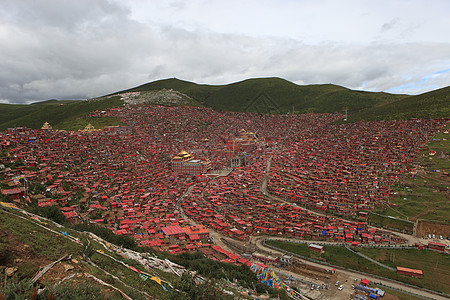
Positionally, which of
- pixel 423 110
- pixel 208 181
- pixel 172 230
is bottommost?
pixel 172 230

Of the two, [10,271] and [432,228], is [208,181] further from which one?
[10,271]

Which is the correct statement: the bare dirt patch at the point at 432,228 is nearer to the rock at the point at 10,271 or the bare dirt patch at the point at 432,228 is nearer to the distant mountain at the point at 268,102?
the rock at the point at 10,271

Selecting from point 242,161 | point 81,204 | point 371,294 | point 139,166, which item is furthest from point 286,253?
point 242,161

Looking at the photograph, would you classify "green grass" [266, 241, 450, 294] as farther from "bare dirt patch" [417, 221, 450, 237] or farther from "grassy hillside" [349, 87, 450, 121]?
"grassy hillside" [349, 87, 450, 121]

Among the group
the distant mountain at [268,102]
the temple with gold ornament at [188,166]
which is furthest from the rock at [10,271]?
the distant mountain at [268,102]

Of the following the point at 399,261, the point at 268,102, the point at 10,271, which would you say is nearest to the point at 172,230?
the point at 10,271

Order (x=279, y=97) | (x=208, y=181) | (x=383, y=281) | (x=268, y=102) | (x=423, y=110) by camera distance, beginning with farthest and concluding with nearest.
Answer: (x=279, y=97) < (x=268, y=102) < (x=423, y=110) < (x=208, y=181) < (x=383, y=281)

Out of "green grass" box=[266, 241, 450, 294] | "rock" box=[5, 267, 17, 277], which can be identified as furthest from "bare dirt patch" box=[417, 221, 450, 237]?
"rock" box=[5, 267, 17, 277]

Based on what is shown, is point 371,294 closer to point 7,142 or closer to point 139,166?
point 139,166
